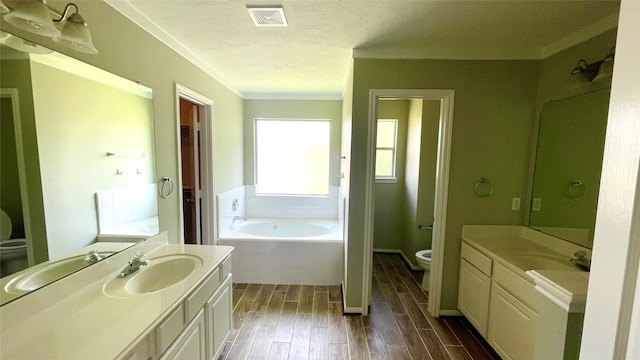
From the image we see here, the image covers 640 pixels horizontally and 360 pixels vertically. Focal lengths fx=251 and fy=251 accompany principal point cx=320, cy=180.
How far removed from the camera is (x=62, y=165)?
1.22 metres

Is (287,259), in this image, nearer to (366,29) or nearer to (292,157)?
(292,157)

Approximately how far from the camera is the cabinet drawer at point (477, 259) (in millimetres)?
2006

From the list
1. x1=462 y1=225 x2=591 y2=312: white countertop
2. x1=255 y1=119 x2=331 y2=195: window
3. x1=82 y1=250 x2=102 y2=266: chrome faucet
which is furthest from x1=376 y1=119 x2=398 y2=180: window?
x1=82 y1=250 x2=102 y2=266: chrome faucet

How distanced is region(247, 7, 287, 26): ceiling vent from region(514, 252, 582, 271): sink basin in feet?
7.81

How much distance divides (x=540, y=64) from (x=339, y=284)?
296cm

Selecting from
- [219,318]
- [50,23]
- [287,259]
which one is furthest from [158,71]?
[287,259]

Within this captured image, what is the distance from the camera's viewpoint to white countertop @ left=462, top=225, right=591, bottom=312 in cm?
89

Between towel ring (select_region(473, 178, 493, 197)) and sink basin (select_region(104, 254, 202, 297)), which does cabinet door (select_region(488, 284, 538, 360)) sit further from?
sink basin (select_region(104, 254, 202, 297))

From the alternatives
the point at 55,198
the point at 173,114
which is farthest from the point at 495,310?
the point at 173,114

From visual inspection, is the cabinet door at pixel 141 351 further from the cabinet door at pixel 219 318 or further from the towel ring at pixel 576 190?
the towel ring at pixel 576 190

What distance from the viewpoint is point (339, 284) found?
10.00 feet

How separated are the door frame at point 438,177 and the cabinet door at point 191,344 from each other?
57.5 inches

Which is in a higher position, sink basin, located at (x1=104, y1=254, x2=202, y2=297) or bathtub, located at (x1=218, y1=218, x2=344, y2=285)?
sink basin, located at (x1=104, y1=254, x2=202, y2=297)

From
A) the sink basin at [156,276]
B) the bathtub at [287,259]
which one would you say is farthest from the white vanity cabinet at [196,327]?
the bathtub at [287,259]
